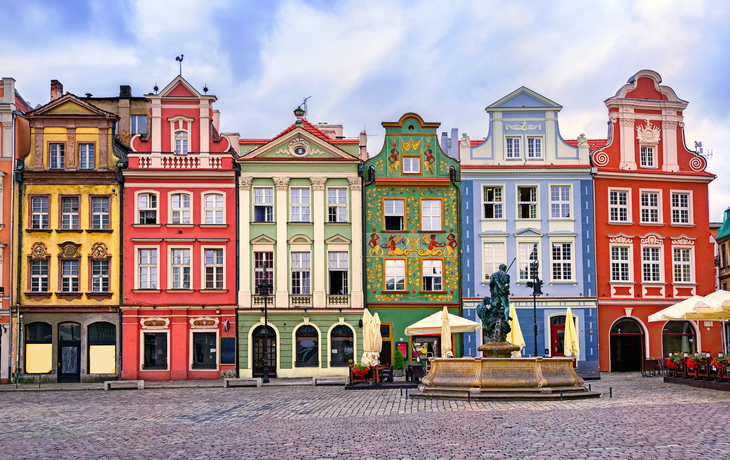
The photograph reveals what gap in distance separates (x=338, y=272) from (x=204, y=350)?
728 centimetres

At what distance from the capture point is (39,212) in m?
42.1

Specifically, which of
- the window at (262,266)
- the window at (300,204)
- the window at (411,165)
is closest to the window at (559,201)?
the window at (411,165)

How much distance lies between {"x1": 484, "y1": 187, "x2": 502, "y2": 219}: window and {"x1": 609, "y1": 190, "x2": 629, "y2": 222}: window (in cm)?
539

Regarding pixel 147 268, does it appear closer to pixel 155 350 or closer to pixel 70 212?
pixel 155 350

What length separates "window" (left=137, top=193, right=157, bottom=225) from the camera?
139 feet

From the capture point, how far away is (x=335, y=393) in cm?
3045

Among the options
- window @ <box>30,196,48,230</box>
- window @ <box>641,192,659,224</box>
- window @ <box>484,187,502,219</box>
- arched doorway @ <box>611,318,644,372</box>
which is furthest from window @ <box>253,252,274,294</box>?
window @ <box>641,192,659,224</box>

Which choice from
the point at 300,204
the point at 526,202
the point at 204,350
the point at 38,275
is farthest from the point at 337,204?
the point at 38,275

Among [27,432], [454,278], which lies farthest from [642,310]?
[27,432]

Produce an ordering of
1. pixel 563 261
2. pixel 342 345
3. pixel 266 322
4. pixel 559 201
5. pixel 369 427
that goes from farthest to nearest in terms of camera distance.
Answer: pixel 559 201
pixel 563 261
pixel 342 345
pixel 266 322
pixel 369 427

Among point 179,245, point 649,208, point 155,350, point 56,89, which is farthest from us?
point 56,89

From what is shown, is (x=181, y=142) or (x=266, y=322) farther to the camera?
(x=181, y=142)

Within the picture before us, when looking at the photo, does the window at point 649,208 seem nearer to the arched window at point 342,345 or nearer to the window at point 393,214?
the window at point 393,214

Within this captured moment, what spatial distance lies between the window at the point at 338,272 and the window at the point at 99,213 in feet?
35.2
